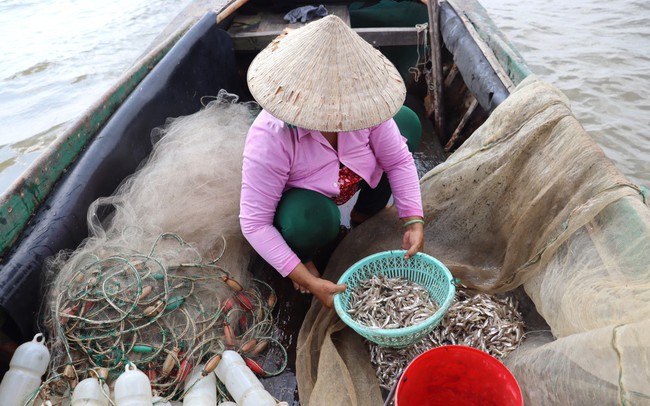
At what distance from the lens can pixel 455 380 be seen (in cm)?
175

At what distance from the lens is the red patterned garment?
7.55ft

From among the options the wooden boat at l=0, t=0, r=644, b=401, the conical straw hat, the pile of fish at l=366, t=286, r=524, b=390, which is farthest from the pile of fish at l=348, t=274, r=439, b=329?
the conical straw hat

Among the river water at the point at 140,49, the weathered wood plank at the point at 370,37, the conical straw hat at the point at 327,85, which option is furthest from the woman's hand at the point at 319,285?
the river water at the point at 140,49

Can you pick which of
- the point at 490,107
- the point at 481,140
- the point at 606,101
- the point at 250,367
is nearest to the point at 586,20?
the point at 606,101

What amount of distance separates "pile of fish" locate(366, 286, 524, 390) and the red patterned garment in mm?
566

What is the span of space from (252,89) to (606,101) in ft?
16.3

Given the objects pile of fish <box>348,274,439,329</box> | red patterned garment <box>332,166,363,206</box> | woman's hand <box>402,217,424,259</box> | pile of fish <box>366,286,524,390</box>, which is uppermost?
red patterned garment <box>332,166,363,206</box>

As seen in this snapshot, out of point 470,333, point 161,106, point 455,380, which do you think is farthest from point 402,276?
point 161,106

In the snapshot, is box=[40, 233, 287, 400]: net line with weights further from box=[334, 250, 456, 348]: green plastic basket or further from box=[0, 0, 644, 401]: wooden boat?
box=[334, 250, 456, 348]: green plastic basket

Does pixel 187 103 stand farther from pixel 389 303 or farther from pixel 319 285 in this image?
pixel 389 303

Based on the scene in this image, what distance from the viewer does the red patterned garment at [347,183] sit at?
2303mm

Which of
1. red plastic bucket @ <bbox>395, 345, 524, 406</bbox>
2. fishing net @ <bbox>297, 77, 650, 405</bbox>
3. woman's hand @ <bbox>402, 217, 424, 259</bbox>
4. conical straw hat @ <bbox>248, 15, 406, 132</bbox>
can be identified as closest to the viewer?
fishing net @ <bbox>297, 77, 650, 405</bbox>

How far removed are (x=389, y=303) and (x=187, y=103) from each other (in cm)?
212

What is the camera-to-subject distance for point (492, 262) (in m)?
2.33
